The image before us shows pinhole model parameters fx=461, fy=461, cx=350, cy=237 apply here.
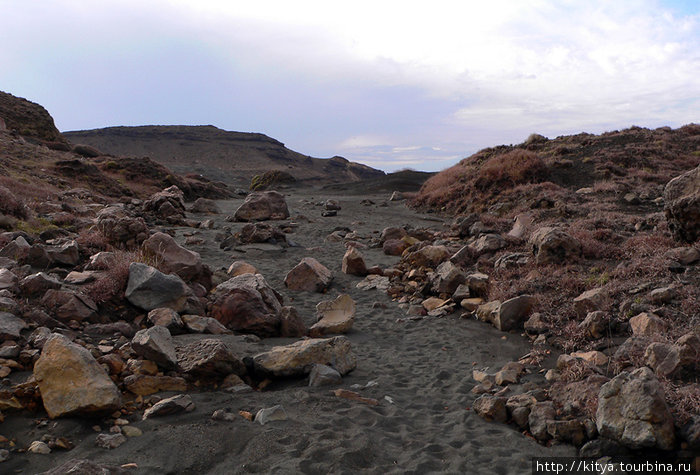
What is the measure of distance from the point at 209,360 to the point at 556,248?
669 centimetres

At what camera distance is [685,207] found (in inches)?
296

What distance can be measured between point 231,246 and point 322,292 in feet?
14.0

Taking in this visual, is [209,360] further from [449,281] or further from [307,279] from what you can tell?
[449,281]

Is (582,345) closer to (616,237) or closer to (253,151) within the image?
(616,237)

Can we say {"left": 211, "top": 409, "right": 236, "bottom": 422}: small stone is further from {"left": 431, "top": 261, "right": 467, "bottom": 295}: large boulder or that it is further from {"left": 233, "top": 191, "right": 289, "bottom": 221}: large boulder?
{"left": 233, "top": 191, "right": 289, "bottom": 221}: large boulder

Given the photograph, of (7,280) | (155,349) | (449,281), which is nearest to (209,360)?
(155,349)

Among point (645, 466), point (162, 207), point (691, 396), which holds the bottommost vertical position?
point (645, 466)

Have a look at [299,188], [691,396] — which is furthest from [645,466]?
[299,188]

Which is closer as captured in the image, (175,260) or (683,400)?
(683,400)

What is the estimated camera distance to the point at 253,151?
266 ft

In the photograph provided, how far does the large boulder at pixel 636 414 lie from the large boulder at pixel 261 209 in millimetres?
16258

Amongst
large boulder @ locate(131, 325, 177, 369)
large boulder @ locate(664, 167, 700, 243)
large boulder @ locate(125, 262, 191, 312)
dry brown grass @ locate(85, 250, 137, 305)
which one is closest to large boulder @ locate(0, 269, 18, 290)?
dry brown grass @ locate(85, 250, 137, 305)

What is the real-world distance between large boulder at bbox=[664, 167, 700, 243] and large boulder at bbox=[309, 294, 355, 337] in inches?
222

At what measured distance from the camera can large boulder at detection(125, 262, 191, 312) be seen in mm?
6609
